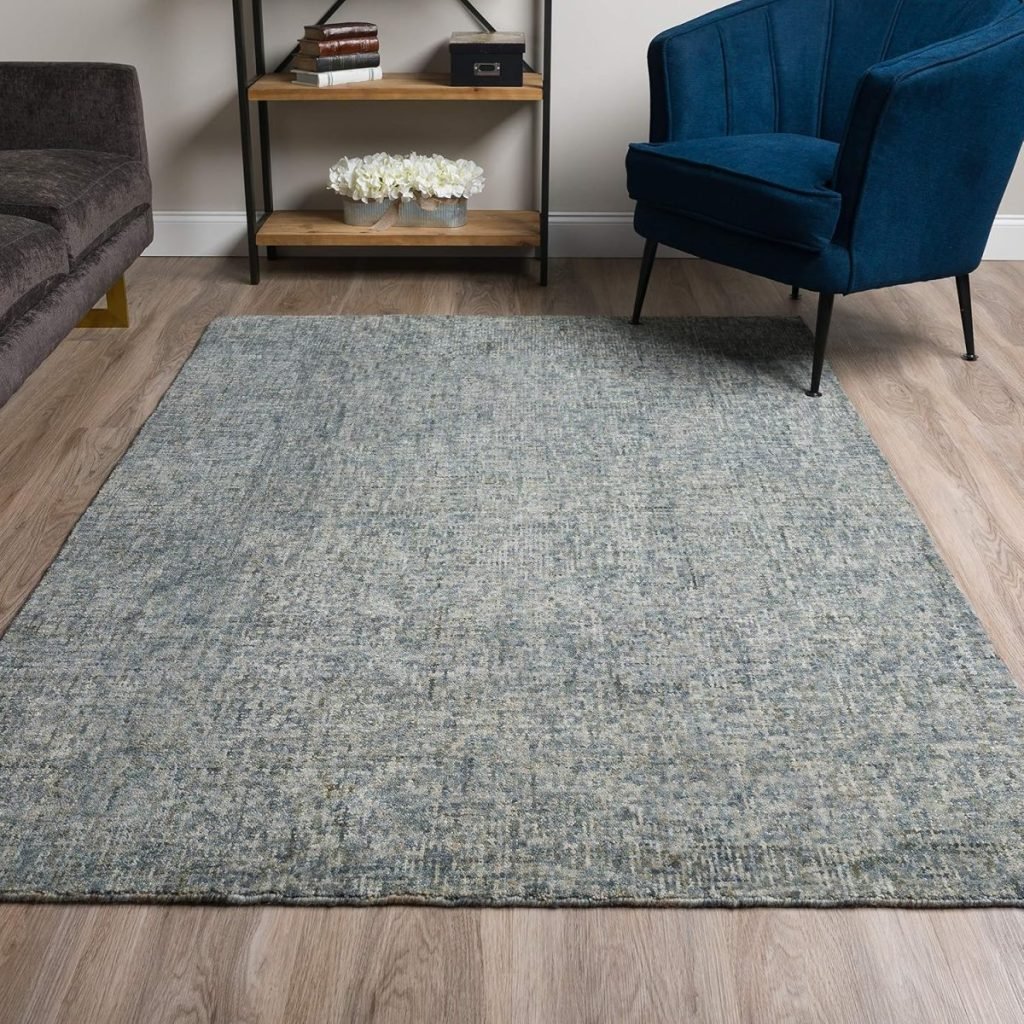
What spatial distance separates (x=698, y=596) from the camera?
1.96 m

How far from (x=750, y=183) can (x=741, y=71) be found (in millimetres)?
549

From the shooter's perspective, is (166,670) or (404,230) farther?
(404,230)

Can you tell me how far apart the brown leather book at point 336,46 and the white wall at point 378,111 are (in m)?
0.21

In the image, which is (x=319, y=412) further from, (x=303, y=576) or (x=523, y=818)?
(x=523, y=818)

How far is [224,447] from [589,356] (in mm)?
961

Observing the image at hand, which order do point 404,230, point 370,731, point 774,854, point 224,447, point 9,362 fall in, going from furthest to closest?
point 404,230 → point 224,447 → point 9,362 → point 370,731 → point 774,854

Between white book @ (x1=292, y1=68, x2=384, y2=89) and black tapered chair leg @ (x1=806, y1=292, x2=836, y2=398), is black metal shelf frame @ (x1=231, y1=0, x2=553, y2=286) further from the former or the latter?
black tapered chair leg @ (x1=806, y1=292, x2=836, y2=398)

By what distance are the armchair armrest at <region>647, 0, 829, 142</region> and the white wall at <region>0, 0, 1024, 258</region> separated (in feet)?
1.74

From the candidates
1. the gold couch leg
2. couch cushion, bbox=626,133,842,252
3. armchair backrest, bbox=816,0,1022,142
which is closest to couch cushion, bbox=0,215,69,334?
the gold couch leg

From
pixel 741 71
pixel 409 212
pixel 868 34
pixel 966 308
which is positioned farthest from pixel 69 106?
pixel 966 308

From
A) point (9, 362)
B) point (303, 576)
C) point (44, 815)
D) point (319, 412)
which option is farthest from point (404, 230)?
point (44, 815)

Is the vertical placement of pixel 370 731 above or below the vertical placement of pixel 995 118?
below

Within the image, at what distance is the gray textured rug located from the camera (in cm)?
143

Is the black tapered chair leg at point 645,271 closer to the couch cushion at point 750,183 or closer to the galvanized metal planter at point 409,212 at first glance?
the couch cushion at point 750,183
